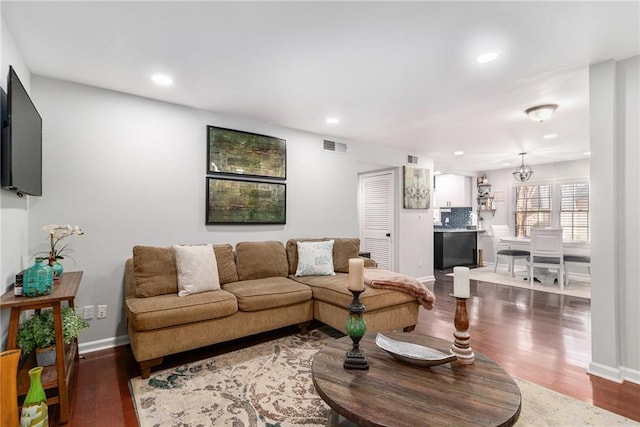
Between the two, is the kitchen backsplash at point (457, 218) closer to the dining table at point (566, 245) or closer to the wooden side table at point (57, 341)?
the dining table at point (566, 245)

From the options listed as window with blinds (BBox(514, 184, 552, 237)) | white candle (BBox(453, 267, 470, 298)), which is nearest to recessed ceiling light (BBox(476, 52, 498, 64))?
white candle (BBox(453, 267, 470, 298))

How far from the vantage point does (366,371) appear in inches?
62.1

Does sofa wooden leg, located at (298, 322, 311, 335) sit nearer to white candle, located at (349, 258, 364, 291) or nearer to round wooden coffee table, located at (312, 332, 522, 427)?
round wooden coffee table, located at (312, 332, 522, 427)

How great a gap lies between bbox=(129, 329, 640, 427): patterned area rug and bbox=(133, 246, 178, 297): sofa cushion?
0.67 metres

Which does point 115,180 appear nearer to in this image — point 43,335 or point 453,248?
point 43,335

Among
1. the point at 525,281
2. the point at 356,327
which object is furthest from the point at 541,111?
the point at 525,281

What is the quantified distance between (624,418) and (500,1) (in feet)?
8.42

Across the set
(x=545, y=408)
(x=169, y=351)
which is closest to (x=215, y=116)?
(x=169, y=351)

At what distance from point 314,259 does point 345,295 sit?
0.83 metres

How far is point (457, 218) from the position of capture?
8531 mm

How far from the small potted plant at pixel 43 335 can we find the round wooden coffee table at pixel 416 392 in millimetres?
1642

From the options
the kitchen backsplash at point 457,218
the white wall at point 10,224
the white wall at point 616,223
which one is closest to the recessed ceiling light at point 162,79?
the white wall at point 10,224

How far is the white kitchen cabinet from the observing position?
816 centimetres

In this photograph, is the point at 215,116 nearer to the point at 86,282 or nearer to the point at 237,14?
the point at 237,14
